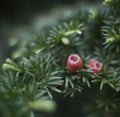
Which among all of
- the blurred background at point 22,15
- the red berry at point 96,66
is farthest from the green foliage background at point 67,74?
the blurred background at point 22,15

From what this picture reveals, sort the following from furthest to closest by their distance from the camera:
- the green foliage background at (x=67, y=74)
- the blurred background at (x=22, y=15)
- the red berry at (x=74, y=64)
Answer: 1. the blurred background at (x=22, y=15)
2. the red berry at (x=74, y=64)
3. the green foliage background at (x=67, y=74)

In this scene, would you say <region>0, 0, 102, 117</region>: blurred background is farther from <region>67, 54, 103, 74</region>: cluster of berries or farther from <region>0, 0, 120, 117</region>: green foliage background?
<region>67, 54, 103, 74</region>: cluster of berries

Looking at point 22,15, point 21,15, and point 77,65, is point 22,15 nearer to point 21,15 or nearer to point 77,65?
point 21,15

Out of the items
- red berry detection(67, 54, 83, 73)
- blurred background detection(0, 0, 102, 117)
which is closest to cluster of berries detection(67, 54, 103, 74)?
red berry detection(67, 54, 83, 73)

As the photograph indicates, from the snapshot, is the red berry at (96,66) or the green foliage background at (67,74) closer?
the green foliage background at (67,74)

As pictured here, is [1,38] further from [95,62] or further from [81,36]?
[95,62]

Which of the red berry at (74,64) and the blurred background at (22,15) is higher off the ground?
the blurred background at (22,15)

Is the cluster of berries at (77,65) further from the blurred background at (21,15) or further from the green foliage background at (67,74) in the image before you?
the blurred background at (21,15)

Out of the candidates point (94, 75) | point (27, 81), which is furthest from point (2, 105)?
point (94, 75)
